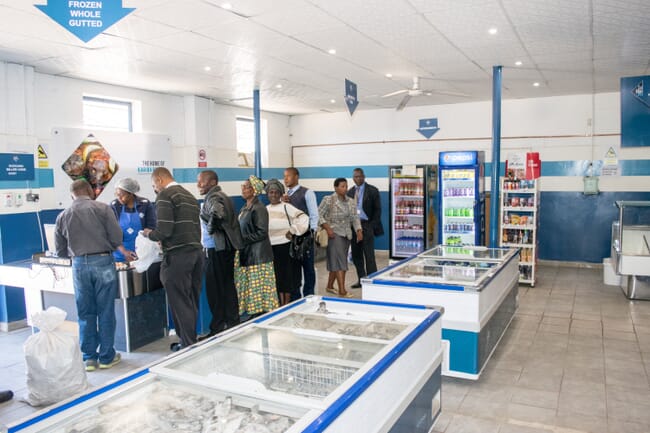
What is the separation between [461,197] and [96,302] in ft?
19.2

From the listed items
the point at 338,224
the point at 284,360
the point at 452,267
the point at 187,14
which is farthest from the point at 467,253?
the point at 187,14

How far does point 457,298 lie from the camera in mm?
4145

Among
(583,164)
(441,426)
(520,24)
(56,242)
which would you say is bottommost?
(441,426)

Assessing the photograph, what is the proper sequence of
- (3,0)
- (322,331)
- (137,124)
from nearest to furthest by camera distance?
(322,331) < (3,0) < (137,124)

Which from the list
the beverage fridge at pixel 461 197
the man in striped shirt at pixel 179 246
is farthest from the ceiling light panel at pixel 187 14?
the beverage fridge at pixel 461 197

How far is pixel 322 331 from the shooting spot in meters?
2.75

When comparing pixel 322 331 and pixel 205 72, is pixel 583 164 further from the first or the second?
pixel 322 331

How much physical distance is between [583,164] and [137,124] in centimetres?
796

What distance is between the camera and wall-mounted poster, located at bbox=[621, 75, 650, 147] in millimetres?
7215

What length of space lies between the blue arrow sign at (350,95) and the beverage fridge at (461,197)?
71.5 inches

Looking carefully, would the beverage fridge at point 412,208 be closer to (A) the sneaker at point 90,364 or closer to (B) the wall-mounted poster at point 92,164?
(B) the wall-mounted poster at point 92,164

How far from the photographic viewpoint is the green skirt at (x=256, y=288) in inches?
205

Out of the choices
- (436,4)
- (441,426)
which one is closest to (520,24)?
(436,4)

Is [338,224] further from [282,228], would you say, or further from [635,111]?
[635,111]
